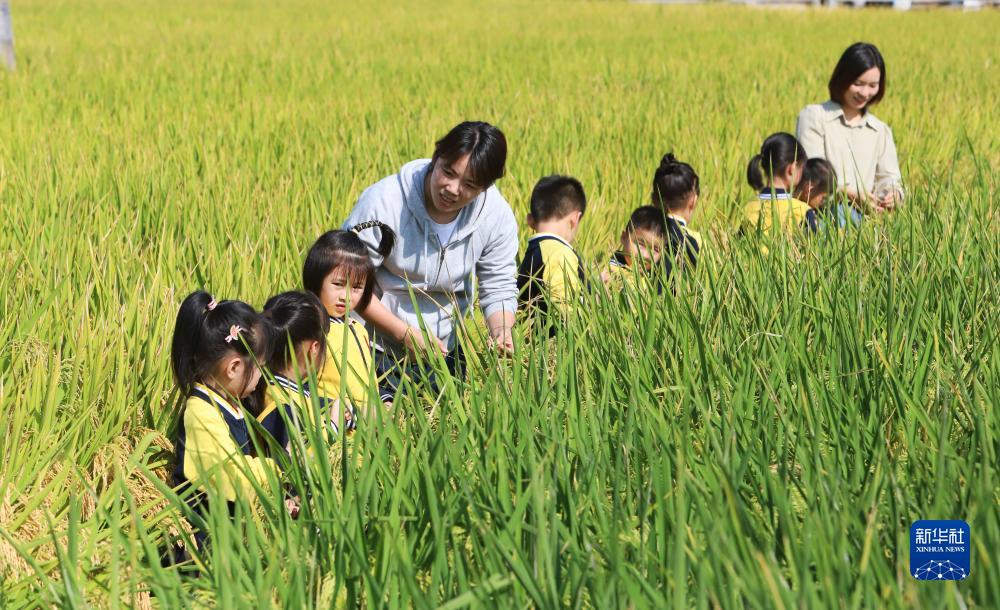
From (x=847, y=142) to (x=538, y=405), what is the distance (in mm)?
2726

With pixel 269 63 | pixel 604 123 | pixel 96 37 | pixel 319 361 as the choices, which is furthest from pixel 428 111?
pixel 96 37

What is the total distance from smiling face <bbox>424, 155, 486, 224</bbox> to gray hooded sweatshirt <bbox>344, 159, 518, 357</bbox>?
0.20 feet

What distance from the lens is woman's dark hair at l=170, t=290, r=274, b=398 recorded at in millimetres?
1962

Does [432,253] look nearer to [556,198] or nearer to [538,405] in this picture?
[556,198]

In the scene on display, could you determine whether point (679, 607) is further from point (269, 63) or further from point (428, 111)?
point (269, 63)

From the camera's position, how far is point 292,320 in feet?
7.04

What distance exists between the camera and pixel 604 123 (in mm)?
5684

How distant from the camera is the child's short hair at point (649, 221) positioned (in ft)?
10.1

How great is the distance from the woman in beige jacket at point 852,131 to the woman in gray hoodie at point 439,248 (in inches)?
70.5

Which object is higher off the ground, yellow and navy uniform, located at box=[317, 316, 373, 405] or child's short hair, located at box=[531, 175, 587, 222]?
child's short hair, located at box=[531, 175, 587, 222]

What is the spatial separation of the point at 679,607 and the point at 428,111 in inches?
194

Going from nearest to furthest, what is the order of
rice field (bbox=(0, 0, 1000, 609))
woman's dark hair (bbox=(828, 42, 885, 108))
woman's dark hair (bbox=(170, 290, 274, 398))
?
rice field (bbox=(0, 0, 1000, 609)) → woman's dark hair (bbox=(170, 290, 274, 398)) → woman's dark hair (bbox=(828, 42, 885, 108))

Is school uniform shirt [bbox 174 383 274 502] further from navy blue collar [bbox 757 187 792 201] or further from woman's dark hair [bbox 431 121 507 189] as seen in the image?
navy blue collar [bbox 757 187 792 201]

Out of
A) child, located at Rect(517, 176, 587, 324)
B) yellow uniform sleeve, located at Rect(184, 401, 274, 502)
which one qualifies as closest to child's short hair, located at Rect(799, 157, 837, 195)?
child, located at Rect(517, 176, 587, 324)
